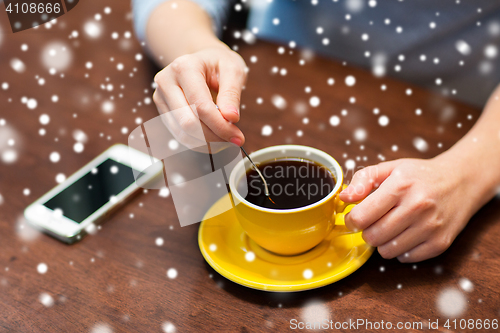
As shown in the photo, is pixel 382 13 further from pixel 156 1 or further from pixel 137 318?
pixel 137 318

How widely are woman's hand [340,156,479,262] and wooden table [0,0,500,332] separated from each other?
0.03 m

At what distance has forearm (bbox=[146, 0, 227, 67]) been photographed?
932 mm

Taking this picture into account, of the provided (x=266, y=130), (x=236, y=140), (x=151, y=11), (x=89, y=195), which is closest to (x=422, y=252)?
(x=236, y=140)

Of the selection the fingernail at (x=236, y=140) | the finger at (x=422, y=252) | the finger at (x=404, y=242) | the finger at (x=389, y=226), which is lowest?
the finger at (x=422, y=252)

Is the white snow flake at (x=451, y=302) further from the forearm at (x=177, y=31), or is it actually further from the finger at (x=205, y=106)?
the forearm at (x=177, y=31)

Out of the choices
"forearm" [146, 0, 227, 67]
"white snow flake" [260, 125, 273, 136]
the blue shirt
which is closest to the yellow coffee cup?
"white snow flake" [260, 125, 273, 136]

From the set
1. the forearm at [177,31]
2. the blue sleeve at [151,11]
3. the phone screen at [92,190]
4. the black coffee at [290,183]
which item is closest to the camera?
the black coffee at [290,183]

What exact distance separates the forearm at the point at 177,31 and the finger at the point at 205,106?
0.68ft

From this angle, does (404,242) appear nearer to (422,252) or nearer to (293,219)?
(422,252)

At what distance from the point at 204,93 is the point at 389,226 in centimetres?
36

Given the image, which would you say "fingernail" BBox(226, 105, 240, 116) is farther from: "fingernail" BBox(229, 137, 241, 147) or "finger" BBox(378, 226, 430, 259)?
"finger" BBox(378, 226, 430, 259)

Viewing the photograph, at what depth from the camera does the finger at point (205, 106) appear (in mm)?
642

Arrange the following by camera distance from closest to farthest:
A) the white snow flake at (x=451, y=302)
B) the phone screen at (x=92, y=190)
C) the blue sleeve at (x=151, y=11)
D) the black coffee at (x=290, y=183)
→ the white snow flake at (x=451, y=302)
the black coffee at (x=290, y=183)
the phone screen at (x=92, y=190)
the blue sleeve at (x=151, y=11)

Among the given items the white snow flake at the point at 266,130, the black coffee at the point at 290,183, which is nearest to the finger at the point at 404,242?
the black coffee at the point at 290,183
